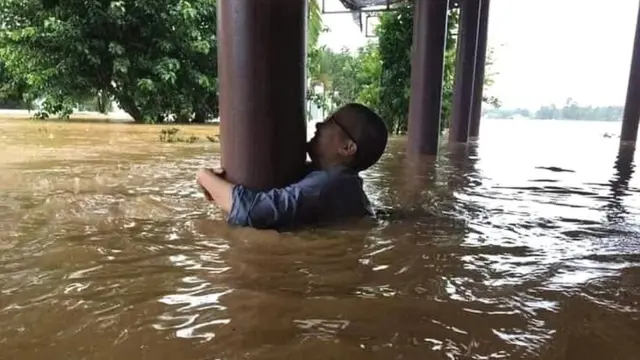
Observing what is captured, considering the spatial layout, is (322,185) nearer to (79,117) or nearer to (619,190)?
(619,190)

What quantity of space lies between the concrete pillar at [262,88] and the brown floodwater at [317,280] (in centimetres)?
45

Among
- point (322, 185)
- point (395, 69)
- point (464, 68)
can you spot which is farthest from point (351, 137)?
point (395, 69)

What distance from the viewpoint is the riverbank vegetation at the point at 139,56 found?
15.5 metres

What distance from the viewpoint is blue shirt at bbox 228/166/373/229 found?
3.17m

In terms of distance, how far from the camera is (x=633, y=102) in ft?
49.7

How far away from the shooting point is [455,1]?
600 inches

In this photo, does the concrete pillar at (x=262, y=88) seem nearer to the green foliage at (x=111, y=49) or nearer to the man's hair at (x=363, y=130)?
the man's hair at (x=363, y=130)

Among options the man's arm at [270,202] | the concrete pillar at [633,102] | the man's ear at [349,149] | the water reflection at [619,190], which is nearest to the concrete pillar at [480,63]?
the concrete pillar at [633,102]

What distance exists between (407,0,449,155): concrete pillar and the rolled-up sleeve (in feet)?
20.9

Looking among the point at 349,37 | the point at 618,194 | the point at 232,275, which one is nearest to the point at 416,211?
the point at 232,275

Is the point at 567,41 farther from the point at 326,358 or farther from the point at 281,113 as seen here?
the point at 326,358

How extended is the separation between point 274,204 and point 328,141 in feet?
1.82

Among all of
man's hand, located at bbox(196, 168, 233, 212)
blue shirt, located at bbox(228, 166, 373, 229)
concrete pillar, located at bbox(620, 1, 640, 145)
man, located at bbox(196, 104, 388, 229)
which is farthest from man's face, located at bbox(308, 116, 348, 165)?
concrete pillar, located at bbox(620, 1, 640, 145)

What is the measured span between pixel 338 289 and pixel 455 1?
14.7 m
